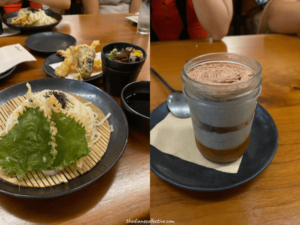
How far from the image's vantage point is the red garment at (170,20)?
1.83 metres

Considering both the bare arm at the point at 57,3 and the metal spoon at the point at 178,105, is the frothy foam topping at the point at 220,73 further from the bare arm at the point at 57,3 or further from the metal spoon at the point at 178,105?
the bare arm at the point at 57,3

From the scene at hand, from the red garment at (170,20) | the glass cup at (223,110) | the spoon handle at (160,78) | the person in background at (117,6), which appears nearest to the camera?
the glass cup at (223,110)

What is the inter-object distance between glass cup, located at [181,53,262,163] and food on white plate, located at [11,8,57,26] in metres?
1.47


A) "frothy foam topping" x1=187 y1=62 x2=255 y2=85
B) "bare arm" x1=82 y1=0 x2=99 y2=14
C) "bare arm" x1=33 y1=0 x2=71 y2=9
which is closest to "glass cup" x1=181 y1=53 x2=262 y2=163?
"frothy foam topping" x1=187 y1=62 x2=255 y2=85

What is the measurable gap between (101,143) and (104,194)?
6.5 inches

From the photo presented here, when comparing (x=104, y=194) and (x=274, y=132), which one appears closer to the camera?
(x=104, y=194)

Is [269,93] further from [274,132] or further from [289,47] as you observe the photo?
Answer: [289,47]

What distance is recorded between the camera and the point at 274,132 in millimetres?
758

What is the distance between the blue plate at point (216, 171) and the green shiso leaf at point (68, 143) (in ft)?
0.67

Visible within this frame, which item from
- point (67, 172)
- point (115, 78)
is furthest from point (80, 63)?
point (67, 172)

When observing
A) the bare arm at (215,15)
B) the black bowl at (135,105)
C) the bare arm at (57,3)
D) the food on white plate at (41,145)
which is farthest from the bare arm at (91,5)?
the food on white plate at (41,145)

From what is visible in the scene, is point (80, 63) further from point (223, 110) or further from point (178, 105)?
point (223, 110)

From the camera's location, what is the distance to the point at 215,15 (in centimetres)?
145

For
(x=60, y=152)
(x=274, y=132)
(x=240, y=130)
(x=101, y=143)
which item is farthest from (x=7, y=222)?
(x=274, y=132)
